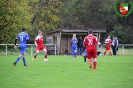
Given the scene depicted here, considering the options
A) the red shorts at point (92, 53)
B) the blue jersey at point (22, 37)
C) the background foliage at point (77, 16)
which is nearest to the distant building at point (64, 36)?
the background foliage at point (77, 16)

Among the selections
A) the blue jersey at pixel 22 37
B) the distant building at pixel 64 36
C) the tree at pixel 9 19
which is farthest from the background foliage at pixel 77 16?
the blue jersey at pixel 22 37

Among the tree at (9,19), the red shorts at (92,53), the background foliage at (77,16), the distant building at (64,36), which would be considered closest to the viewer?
the red shorts at (92,53)

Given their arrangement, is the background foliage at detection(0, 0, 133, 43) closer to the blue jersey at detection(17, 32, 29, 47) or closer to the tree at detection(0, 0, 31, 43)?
the tree at detection(0, 0, 31, 43)

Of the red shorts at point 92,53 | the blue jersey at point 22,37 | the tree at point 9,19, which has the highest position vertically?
the tree at point 9,19

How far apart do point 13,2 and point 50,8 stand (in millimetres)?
14468

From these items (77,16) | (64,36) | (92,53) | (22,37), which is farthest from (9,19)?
(92,53)

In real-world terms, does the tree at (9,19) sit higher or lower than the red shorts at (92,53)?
higher

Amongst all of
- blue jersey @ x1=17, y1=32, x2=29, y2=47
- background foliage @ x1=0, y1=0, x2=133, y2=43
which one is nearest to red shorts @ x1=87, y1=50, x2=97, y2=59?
blue jersey @ x1=17, y1=32, x2=29, y2=47

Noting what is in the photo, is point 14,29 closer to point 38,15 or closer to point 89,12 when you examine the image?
point 38,15

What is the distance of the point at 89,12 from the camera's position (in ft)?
222

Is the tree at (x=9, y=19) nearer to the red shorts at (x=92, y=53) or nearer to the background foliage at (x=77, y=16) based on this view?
the background foliage at (x=77, y=16)

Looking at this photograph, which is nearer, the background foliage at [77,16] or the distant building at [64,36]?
the distant building at [64,36]

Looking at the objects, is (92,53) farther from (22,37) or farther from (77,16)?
(77,16)

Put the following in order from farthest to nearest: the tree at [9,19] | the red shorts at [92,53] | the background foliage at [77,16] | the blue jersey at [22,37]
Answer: the background foliage at [77,16] → the tree at [9,19] → the blue jersey at [22,37] → the red shorts at [92,53]
